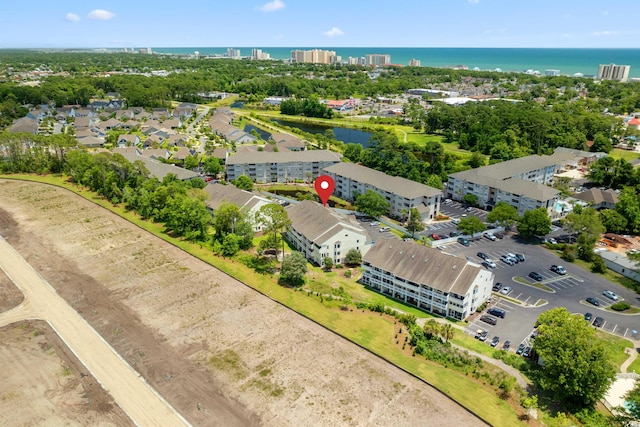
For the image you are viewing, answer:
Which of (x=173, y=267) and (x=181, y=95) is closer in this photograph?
(x=173, y=267)

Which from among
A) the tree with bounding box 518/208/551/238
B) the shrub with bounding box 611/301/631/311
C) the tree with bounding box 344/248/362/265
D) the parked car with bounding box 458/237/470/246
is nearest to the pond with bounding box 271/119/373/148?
the parked car with bounding box 458/237/470/246

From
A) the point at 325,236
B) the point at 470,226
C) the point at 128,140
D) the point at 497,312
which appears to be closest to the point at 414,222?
the point at 470,226

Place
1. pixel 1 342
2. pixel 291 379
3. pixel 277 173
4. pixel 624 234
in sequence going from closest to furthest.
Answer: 1. pixel 291 379
2. pixel 1 342
3. pixel 624 234
4. pixel 277 173

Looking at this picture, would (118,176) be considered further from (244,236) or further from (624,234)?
(624,234)

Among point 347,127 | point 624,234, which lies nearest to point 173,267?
point 624,234

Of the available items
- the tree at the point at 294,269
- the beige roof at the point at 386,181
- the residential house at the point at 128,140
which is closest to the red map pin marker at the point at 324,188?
the beige roof at the point at 386,181

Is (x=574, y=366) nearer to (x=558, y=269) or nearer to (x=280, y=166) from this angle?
(x=558, y=269)
